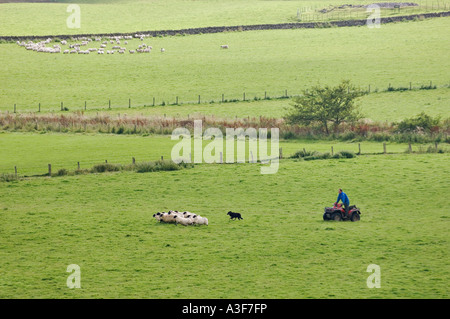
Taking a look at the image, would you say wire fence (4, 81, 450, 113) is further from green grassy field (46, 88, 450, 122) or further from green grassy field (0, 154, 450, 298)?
green grassy field (0, 154, 450, 298)

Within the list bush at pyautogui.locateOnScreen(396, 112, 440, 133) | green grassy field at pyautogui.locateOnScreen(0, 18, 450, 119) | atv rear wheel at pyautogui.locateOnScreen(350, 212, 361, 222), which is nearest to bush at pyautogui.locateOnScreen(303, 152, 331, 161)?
bush at pyautogui.locateOnScreen(396, 112, 440, 133)

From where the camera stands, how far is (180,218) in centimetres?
3972

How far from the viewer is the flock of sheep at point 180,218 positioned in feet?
130

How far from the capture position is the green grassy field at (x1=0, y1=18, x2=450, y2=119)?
90.0 meters

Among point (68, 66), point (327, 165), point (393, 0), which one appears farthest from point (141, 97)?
point (393, 0)

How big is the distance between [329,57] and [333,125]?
44826mm

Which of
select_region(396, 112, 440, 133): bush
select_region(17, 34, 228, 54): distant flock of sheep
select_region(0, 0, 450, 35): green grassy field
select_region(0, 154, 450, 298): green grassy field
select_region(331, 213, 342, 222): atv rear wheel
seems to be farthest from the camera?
select_region(0, 0, 450, 35): green grassy field

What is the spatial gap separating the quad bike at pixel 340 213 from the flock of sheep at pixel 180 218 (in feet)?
20.7

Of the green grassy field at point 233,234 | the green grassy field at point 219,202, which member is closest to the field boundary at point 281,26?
the green grassy field at point 219,202

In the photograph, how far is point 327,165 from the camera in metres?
54.7

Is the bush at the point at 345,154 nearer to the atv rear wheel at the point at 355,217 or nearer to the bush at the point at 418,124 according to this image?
the bush at the point at 418,124

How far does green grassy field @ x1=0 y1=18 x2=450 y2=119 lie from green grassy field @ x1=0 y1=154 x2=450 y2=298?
1136 inches

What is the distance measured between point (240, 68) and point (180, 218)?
69444 mm
